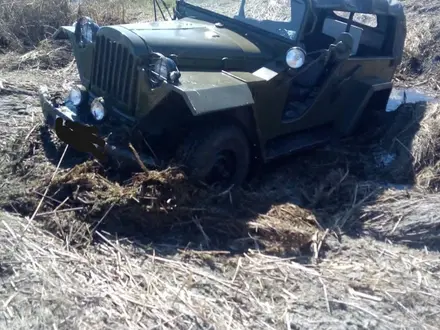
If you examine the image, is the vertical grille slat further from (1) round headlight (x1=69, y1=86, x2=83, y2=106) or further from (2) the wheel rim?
(2) the wheel rim

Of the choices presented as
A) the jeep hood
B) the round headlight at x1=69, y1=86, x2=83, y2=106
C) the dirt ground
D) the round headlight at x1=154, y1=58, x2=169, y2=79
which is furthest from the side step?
the round headlight at x1=69, y1=86, x2=83, y2=106

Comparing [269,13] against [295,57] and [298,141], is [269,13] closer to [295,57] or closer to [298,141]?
[295,57]

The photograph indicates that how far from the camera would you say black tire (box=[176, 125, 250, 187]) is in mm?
5816

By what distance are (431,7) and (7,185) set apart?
9460mm

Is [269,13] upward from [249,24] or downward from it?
upward

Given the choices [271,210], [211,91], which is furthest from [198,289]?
[211,91]

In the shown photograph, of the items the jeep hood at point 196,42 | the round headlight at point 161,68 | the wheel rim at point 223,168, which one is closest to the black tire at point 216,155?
the wheel rim at point 223,168

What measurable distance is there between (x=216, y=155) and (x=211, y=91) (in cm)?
61

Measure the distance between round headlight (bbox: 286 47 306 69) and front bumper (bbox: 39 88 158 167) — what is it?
159 centimetres

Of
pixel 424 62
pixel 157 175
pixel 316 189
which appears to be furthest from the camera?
pixel 424 62

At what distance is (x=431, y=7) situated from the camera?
12.9 metres

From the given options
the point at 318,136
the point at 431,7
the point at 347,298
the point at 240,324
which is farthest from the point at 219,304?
the point at 431,7

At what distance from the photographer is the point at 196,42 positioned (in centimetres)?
635

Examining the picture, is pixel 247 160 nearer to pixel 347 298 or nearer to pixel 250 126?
pixel 250 126
